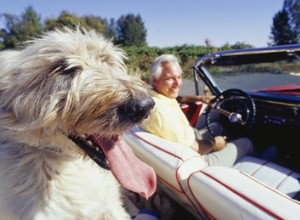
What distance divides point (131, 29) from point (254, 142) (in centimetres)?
7739

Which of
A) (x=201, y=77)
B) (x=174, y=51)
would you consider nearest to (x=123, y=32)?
(x=174, y=51)

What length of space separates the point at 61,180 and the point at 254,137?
3.15 meters

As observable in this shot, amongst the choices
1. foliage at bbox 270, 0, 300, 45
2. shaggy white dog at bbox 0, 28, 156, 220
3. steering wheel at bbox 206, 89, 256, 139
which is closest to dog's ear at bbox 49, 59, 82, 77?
shaggy white dog at bbox 0, 28, 156, 220

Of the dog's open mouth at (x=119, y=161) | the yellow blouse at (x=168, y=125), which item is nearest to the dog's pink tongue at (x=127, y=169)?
the dog's open mouth at (x=119, y=161)

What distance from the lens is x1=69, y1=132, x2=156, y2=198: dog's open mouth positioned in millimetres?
2119

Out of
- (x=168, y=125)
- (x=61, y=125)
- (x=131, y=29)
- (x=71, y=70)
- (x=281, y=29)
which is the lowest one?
(x=281, y=29)

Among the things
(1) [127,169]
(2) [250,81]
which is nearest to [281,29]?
(2) [250,81]

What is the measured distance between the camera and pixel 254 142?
15.1 feet

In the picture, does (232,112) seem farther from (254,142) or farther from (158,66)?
(158,66)

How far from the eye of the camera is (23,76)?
2096mm

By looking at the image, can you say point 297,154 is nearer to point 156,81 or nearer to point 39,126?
point 156,81

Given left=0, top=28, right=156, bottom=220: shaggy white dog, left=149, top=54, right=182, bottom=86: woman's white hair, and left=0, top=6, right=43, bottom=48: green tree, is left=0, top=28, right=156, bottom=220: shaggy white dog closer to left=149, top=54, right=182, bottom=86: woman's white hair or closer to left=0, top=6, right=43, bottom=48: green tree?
left=149, top=54, right=182, bottom=86: woman's white hair

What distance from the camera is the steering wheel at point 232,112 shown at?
4293 millimetres

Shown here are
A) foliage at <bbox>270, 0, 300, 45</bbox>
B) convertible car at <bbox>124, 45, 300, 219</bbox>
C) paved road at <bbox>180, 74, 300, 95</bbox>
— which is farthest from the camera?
foliage at <bbox>270, 0, 300, 45</bbox>
